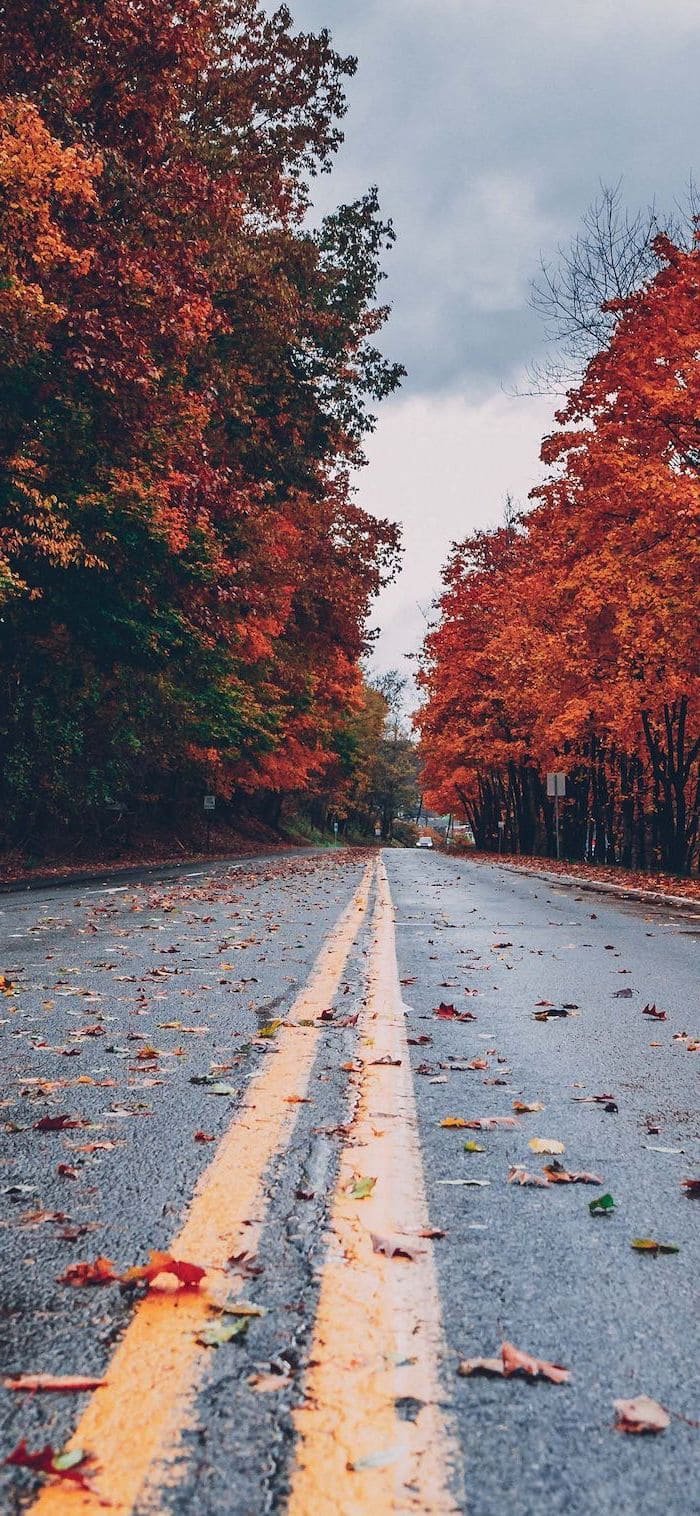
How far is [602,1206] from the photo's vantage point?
2695mm

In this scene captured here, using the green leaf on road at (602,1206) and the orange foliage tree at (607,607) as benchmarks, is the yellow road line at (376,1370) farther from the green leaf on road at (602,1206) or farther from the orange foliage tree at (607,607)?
the orange foliage tree at (607,607)

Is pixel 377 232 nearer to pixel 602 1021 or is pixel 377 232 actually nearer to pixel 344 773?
pixel 602 1021

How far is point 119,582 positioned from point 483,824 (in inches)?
2006

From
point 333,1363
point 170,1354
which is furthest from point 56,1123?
point 333,1363

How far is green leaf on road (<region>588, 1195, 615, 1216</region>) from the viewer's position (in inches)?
105

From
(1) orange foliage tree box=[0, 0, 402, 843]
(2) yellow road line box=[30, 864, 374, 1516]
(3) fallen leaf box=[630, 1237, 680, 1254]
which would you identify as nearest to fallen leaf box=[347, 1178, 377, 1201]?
(2) yellow road line box=[30, 864, 374, 1516]

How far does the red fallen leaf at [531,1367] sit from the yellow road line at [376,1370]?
0.37ft

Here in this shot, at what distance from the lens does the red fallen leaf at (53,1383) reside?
5.67ft

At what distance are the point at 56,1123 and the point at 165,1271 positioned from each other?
4.09ft

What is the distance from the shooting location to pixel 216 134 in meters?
20.9

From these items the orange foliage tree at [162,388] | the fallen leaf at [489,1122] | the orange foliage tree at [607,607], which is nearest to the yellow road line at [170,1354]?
the fallen leaf at [489,1122]

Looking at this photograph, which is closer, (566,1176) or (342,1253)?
(342,1253)

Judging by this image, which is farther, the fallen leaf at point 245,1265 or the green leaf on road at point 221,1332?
the fallen leaf at point 245,1265

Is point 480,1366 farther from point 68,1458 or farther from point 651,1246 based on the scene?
point 651,1246
